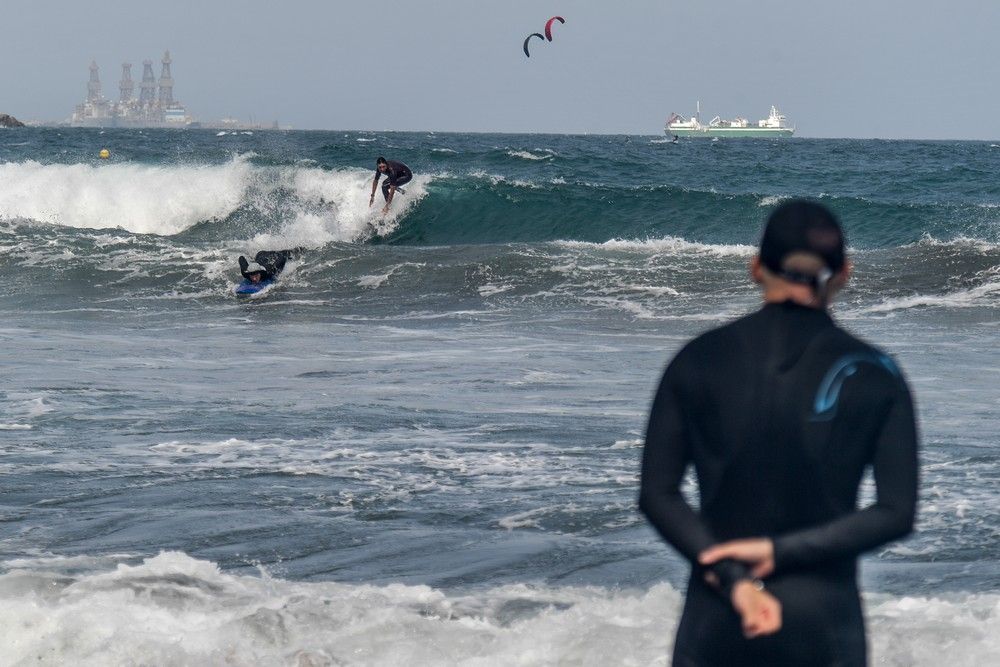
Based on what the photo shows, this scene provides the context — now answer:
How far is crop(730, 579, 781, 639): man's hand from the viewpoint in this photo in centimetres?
244

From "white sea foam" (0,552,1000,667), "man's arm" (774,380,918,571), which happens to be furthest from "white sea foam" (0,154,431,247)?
"man's arm" (774,380,918,571)

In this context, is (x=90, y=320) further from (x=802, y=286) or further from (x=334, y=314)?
(x=802, y=286)

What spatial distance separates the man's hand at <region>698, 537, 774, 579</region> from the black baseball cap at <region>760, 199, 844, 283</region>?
0.49 m

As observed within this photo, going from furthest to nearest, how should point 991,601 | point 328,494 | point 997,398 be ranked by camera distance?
point 997,398 < point 328,494 < point 991,601

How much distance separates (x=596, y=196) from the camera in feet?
111

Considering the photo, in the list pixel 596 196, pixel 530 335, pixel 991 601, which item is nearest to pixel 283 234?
pixel 596 196

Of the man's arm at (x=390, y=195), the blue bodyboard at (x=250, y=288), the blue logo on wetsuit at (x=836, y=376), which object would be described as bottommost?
the blue bodyboard at (x=250, y=288)

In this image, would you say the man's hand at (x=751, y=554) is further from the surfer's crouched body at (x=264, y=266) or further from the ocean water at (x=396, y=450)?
the surfer's crouched body at (x=264, y=266)

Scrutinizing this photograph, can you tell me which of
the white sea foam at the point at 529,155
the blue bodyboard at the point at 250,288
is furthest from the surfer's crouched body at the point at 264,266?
the white sea foam at the point at 529,155

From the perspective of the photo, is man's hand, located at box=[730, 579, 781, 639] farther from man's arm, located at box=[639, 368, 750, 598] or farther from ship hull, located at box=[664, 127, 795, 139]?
ship hull, located at box=[664, 127, 795, 139]

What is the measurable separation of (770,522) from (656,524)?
206 millimetres

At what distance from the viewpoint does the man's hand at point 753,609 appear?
2.44m

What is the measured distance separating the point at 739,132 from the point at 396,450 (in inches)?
4961

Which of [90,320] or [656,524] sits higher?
[656,524]
